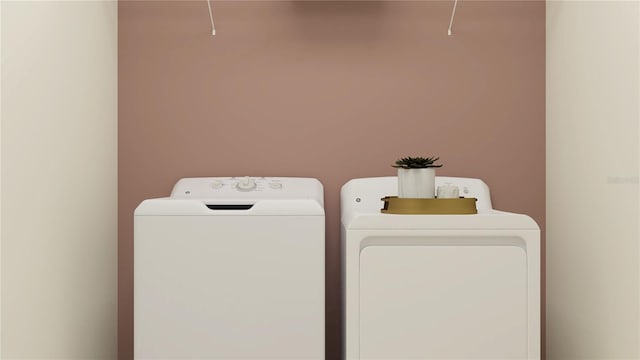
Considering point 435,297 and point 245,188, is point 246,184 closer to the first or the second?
point 245,188

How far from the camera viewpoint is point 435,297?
5.24ft

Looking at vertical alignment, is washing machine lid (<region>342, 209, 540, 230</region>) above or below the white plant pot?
below

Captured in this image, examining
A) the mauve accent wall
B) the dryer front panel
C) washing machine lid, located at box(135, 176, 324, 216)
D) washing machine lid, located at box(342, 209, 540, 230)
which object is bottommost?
the dryer front panel

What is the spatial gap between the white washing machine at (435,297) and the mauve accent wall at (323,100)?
65 cm

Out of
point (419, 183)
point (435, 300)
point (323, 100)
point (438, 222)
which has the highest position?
point (323, 100)
